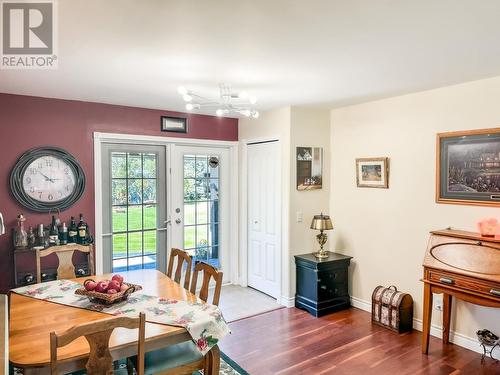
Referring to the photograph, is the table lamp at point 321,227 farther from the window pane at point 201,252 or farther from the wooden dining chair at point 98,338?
the wooden dining chair at point 98,338

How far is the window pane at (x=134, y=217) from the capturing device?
434 cm

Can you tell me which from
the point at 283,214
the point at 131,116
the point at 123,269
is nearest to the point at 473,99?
the point at 283,214

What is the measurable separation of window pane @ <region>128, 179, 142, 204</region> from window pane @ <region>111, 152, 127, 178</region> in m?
0.14

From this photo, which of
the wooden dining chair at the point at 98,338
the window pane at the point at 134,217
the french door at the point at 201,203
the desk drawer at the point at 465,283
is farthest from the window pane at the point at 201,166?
the wooden dining chair at the point at 98,338

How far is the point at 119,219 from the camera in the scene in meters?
4.27

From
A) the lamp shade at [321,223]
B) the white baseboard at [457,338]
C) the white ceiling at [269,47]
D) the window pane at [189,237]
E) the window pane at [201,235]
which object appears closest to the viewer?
the white ceiling at [269,47]

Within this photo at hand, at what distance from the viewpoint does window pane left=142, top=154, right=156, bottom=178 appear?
442cm

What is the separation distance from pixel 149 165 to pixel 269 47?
264 cm

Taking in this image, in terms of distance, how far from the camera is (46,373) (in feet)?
5.48

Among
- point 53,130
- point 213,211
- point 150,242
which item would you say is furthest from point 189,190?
point 53,130

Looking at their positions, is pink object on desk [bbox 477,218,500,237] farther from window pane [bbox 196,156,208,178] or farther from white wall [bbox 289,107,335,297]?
window pane [bbox 196,156,208,178]

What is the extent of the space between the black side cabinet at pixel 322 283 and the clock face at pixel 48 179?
2696 mm

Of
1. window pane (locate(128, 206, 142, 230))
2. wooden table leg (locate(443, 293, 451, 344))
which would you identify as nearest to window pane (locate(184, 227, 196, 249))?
window pane (locate(128, 206, 142, 230))

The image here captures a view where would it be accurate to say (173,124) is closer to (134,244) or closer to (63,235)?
(134,244)
